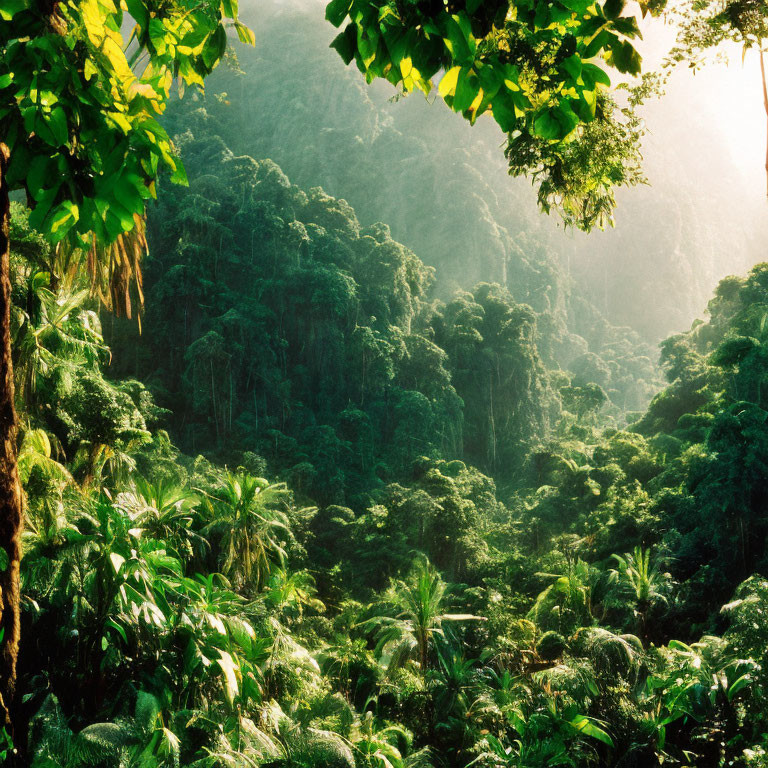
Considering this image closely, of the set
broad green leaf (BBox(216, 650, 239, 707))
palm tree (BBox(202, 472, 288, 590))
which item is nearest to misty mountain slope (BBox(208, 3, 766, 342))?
palm tree (BBox(202, 472, 288, 590))

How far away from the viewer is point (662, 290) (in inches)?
2859

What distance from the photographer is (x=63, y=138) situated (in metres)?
1.39

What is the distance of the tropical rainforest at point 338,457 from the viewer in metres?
1.49

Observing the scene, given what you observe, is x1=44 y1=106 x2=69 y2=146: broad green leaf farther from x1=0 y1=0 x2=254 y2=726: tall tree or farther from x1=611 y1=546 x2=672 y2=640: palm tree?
x1=611 y1=546 x2=672 y2=640: palm tree

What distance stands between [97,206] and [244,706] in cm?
841

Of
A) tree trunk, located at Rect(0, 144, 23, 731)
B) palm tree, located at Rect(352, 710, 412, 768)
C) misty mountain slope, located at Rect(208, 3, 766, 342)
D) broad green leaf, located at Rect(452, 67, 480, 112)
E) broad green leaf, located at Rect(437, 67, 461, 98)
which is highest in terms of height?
misty mountain slope, located at Rect(208, 3, 766, 342)

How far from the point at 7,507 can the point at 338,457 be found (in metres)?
24.2

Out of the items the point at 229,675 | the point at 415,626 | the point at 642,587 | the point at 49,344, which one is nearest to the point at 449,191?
the point at 642,587

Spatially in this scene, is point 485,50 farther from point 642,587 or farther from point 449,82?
point 642,587

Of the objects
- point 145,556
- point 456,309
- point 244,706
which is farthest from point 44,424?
point 456,309

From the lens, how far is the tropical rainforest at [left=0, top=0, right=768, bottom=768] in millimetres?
1488

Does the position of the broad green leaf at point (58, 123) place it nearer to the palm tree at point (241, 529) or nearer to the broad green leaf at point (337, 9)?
the broad green leaf at point (337, 9)

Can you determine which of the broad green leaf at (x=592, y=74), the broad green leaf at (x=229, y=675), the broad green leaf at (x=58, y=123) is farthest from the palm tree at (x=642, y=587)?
the broad green leaf at (x=58, y=123)

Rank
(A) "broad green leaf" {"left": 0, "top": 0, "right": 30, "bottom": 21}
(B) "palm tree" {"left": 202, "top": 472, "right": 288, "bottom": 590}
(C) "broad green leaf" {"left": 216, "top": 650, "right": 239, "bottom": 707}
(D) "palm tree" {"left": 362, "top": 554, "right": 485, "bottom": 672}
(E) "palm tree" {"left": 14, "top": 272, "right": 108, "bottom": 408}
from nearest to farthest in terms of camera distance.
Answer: (A) "broad green leaf" {"left": 0, "top": 0, "right": 30, "bottom": 21} < (C) "broad green leaf" {"left": 216, "top": 650, "right": 239, "bottom": 707} < (E) "palm tree" {"left": 14, "top": 272, "right": 108, "bottom": 408} < (B) "palm tree" {"left": 202, "top": 472, "right": 288, "bottom": 590} < (D) "palm tree" {"left": 362, "top": 554, "right": 485, "bottom": 672}
